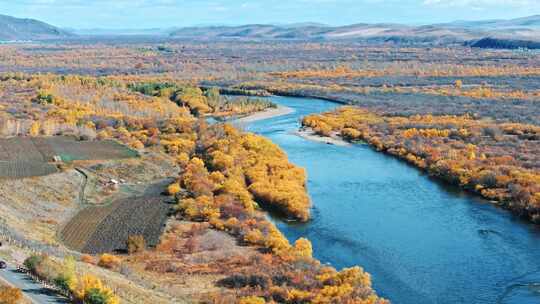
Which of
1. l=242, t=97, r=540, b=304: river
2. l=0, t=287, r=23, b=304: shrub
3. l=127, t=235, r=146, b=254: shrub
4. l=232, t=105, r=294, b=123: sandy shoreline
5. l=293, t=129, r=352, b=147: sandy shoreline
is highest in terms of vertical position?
l=0, t=287, r=23, b=304: shrub

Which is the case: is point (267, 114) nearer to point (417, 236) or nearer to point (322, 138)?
point (322, 138)

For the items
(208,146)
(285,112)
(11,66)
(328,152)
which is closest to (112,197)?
(208,146)

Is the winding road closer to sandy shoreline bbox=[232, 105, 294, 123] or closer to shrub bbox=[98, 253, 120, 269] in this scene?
shrub bbox=[98, 253, 120, 269]

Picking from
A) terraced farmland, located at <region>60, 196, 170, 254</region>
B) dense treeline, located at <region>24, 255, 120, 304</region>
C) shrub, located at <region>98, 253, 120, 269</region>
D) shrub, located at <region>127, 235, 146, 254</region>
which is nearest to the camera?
dense treeline, located at <region>24, 255, 120, 304</region>

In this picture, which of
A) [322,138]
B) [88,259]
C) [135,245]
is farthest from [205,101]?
[88,259]

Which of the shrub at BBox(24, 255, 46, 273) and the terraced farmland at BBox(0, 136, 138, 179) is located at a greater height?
the shrub at BBox(24, 255, 46, 273)

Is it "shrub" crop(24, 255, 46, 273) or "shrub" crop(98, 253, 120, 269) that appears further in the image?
"shrub" crop(98, 253, 120, 269)

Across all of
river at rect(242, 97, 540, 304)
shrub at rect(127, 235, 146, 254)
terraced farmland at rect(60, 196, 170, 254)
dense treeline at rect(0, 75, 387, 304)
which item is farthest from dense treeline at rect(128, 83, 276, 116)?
shrub at rect(127, 235, 146, 254)

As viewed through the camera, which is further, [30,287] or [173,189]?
[173,189]

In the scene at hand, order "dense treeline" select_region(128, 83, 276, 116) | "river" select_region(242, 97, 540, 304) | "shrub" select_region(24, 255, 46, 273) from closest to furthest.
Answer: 1. "shrub" select_region(24, 255, 46, 273)
2. "river" select_region(242, 97, 540, 304)
3. "dense treeline" select_region(128, 83, 276, 116)
